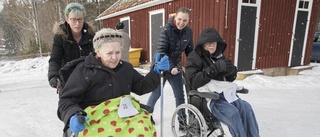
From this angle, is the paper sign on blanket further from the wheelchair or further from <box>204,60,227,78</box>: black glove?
<box>204,60,227,78</box>: black glove

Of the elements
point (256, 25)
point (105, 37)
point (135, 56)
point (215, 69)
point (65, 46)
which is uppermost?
point (256, 25)

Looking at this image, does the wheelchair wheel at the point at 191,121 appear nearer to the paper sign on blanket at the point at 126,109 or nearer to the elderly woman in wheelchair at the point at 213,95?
the elderly woman in wheelchair at the point at 213,95

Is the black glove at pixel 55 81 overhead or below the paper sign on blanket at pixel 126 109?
overhead

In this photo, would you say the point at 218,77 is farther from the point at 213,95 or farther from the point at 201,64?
the point at 213,95

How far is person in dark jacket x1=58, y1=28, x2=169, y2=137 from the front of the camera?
1.48 m

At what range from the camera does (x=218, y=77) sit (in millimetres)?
2350

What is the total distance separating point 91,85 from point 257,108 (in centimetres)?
319

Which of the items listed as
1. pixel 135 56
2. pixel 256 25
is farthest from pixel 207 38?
pixel 135 56

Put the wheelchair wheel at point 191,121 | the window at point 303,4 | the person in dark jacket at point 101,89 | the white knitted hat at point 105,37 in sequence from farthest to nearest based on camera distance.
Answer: the window at point 303,4
the wheelchair wheel at point 191,121
the white knitted hat at point 105,37
the person in dark jacket at point 101,89

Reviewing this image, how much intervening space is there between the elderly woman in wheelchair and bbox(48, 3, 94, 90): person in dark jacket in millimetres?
1118

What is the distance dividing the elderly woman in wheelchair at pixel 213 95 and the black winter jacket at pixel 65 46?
1.10 m

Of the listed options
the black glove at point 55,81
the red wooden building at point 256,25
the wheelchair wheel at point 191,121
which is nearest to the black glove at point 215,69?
the wheelchair wheel at point 191,121

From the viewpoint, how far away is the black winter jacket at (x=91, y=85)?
5.06 feet

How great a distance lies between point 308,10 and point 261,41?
7.63 ft
